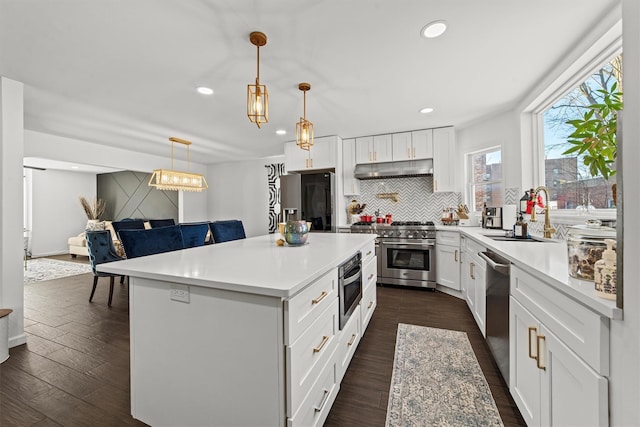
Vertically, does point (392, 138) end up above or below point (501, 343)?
above

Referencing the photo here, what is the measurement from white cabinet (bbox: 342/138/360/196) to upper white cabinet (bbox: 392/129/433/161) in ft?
2.26

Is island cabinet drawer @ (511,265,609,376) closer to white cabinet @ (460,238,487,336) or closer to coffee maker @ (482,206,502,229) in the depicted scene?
white cabinet @ (460,238,487,336)

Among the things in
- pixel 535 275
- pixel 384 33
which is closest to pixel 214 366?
pixel 535 275

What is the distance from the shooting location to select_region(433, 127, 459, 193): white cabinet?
3854mm

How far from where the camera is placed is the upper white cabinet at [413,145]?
13.1ft

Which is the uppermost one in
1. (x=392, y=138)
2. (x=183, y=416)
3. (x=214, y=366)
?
(x=392, y=138)

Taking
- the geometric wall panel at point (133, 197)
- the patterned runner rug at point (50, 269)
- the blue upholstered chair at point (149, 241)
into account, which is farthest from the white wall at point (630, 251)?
the geometric wall panel at point (133, 197)

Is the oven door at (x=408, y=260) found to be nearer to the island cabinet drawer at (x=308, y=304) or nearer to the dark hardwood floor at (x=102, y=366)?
the dark hardwood floor at (x=102, y=366)

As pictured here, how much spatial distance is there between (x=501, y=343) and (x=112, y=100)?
429 cm

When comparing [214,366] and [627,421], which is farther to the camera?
[214,366]

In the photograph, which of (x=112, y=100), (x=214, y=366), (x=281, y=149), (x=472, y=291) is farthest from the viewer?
(x=281, y=149)

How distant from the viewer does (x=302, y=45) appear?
1.95 metres

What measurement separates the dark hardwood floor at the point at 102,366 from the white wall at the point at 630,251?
2.93 feet

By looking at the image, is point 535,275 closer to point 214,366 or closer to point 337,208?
point 214,366
